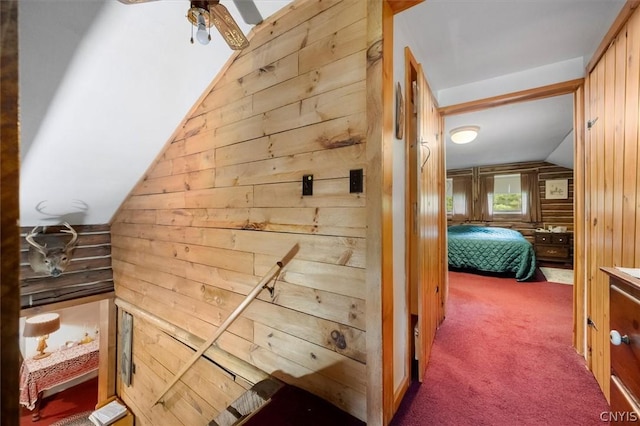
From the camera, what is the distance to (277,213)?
1.62 metres

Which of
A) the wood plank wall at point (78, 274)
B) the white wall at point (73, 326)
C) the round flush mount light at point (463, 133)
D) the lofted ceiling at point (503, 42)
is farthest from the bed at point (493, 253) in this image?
the white wall at point (73, 326)

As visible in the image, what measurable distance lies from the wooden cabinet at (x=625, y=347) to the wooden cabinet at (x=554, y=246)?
568 centimetres

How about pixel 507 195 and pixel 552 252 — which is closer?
pixel 552 252

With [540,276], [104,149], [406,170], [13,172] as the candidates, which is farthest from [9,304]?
[540,276]

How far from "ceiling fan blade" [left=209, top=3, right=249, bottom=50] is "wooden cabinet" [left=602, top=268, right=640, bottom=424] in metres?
1.95

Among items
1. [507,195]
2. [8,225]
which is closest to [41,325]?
[8,225]

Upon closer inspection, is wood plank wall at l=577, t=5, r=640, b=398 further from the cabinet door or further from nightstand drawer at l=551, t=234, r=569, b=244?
nightstand drawer at l=551, t=234, r=569, b=244

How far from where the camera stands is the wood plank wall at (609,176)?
1.29m

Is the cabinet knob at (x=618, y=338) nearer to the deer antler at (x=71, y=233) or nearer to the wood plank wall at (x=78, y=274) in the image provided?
the deer antler at (x=71, y=233)

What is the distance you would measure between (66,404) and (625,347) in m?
6.29

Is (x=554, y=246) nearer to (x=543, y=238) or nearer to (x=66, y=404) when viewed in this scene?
(x=543, y=238)

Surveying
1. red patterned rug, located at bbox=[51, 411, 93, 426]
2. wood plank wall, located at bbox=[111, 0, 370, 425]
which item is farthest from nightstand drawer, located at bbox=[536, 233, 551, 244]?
red patterned rug, located at bbox=[51, 411, 93, 426]

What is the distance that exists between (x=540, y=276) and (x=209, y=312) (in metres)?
5.33

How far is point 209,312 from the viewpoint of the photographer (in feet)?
6.86
